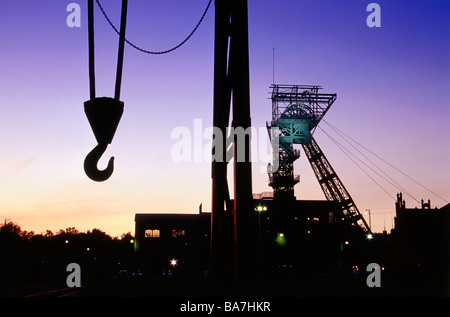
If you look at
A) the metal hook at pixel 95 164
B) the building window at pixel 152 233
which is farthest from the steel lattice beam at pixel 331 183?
the metal hook at pixel 95 164

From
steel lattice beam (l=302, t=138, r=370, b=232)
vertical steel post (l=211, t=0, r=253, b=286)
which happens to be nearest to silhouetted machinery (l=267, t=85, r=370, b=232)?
steel lattice beam (l=302, t=138, r=370, b=232)

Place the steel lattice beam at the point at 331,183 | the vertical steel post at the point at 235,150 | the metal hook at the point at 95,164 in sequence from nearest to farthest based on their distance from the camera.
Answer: the metal hook at the point at 95,164 → the vertical steel post at the point at 235,150 → the steel lattice beam at the point at 331,183

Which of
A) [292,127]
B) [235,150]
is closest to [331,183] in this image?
[292,127]

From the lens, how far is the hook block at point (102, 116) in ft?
11.3

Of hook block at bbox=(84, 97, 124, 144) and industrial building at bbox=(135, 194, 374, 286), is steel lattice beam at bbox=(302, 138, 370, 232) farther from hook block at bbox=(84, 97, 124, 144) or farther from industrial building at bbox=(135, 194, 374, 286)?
hook block at bbox=(84, 97, 124, 144)

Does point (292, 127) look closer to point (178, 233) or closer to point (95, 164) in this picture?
point (178, 233)

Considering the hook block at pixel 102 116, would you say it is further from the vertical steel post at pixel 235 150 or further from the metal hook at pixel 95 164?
the vertical steel post at pixel 235 150

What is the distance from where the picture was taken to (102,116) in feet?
11.3

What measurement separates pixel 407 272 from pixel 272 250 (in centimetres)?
2394

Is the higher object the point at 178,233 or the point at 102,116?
the point at 102,116

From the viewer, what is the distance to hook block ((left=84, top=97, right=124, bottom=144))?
3430mm

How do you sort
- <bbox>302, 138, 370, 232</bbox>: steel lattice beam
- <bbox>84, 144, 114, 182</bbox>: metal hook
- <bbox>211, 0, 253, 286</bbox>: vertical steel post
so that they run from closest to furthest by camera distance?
<bbox>84, 144, 114, 182</bbox>: metal hook
<bbox>211, 0, 253, 286</bbox>: vertical steel post
<bbox>302, 138, 370, 232</bbox>: steel lattice beam
